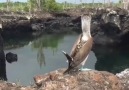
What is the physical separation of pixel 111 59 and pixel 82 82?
28637 mm

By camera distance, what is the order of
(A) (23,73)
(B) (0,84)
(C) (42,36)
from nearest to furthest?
(B) (0,84) → (A) (23,73) → (C) (42,36)

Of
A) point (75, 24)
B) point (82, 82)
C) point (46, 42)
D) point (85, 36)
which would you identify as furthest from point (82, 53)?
point (75, 24)

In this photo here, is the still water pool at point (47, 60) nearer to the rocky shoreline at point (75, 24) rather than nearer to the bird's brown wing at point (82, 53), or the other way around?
the rocky shoreline at point (75, 24)

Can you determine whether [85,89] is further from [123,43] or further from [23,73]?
[123,43]

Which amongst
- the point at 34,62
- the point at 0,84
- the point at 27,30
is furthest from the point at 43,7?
the point at 0,84

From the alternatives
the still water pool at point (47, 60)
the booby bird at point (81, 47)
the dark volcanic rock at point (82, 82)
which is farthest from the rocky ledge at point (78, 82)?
the still water pool at point (47, 60)

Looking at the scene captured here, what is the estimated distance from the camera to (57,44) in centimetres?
4312

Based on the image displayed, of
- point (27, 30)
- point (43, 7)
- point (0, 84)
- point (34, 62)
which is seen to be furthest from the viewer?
point (43, 7)

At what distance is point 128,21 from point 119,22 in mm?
952

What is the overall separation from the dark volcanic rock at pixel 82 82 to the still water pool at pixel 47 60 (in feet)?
45.5

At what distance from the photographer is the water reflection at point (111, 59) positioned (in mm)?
30622

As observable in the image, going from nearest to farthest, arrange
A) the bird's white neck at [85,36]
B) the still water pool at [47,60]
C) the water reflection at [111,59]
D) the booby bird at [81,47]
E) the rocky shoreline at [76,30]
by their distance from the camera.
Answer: the rocky shoreline at [76,30] → the booby bird at [81,47] → the bird's white neck at [85,36] → the still water pool at [47,60] → the water reflection at [111,59]

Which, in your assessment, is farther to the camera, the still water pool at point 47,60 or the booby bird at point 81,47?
the still water pool at point 47,60

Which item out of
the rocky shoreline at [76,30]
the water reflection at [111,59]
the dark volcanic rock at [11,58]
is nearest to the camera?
the rocky shoreline at [76,30]
